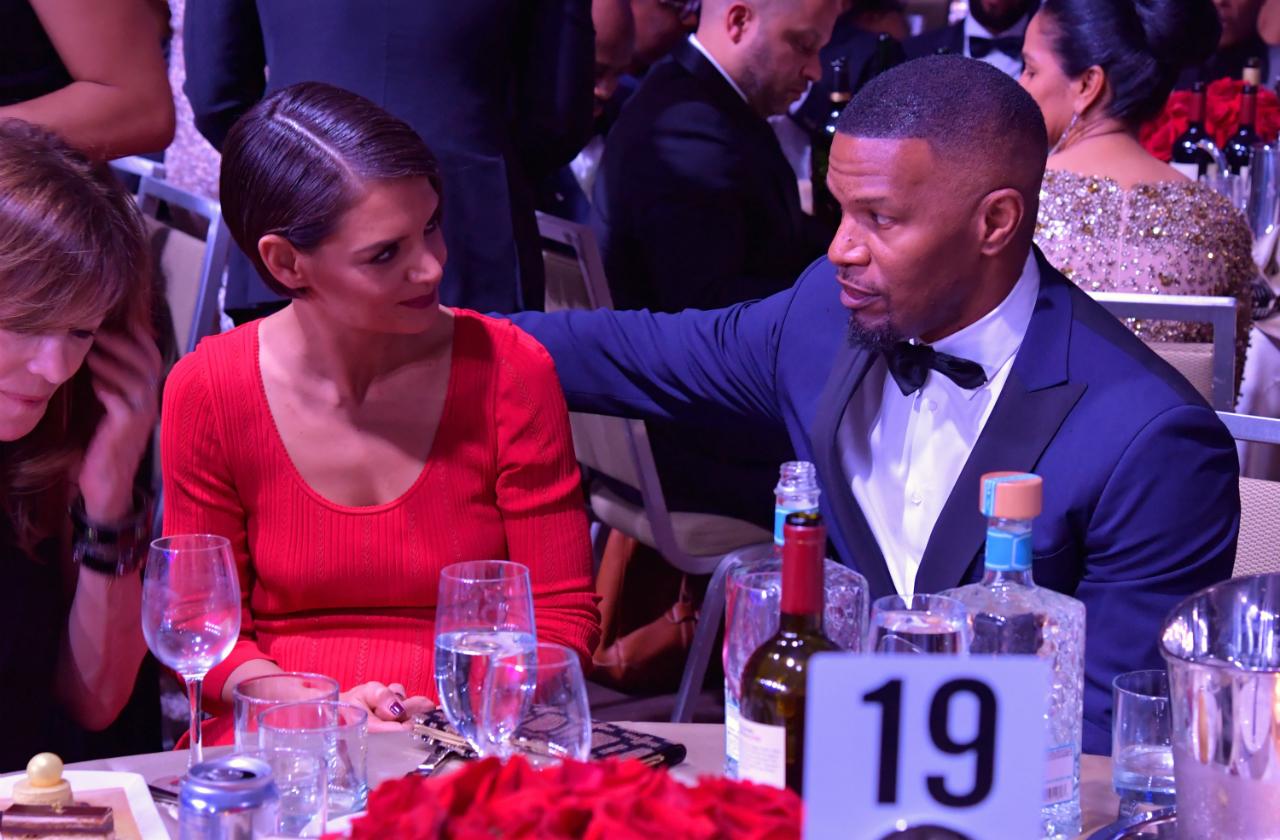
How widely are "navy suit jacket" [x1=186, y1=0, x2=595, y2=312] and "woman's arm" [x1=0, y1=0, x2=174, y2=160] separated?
364 mm

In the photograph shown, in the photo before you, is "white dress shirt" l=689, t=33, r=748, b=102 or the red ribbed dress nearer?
the red ribbed dress

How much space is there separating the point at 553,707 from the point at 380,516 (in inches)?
32.6

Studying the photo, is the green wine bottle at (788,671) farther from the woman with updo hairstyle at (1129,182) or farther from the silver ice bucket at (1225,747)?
the woman with updo hairstyle at (1129,182)

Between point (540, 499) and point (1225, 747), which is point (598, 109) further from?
point (1225, 747)

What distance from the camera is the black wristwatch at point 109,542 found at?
1885 mm

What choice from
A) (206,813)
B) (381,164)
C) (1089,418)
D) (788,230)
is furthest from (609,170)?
(206,813)

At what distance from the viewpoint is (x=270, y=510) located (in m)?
2.02

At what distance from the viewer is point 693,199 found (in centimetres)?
340

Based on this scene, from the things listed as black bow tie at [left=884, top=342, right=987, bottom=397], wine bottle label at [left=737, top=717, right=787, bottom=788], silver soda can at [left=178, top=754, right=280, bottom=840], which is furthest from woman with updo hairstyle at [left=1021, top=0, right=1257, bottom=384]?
silver soda can at [left=178, top=754, right=280, bottom=840]

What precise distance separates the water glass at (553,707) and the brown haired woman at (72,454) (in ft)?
2.70

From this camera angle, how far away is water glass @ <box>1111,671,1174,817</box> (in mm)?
1361

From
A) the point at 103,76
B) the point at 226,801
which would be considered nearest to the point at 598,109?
the point at 103,76

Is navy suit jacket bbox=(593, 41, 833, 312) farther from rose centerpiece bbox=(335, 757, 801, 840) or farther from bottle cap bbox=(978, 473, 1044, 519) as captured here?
rose centerpiece bbox=(335, 757, 801, 840)

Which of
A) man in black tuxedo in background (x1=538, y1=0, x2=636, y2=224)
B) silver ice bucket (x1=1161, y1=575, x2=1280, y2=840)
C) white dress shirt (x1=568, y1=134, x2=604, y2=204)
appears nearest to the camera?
silver ice bucket (x1=1161, y1=575, x2=1280, y2=840)
